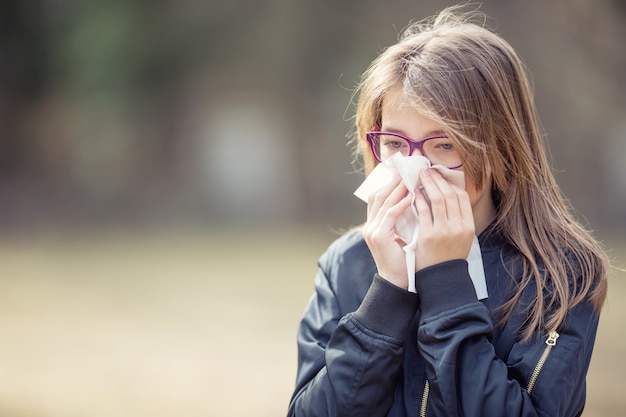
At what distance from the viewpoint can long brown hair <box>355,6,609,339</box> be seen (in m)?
2.37

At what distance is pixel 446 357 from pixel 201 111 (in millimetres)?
15868

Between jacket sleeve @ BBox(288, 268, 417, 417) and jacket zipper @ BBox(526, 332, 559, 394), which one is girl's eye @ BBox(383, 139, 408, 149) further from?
jacket zipper @ BBox(526, 332, 559, 394)

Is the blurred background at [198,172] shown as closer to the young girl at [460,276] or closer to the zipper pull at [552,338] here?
the young girl at [460,276]

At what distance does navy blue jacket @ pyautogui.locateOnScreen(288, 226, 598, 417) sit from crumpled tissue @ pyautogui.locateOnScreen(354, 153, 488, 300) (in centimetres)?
4

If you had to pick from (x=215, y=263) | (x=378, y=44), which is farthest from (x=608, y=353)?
(x=378, y=44)

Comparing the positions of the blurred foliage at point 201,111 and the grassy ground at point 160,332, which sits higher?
the blurred foliage at point 201,111

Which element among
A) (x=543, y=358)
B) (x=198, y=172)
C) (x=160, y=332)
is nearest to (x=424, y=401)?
(x=543, y=358)

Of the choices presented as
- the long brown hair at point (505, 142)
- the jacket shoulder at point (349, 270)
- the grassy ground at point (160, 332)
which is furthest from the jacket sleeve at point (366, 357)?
the grassy ground at point (160, 332)

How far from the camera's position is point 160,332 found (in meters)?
7.14

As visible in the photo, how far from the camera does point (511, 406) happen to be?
215cm

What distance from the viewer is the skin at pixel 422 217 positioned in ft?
7.63

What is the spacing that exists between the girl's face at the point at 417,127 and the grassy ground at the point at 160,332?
2807 mm

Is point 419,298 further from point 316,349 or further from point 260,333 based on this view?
point 260,333

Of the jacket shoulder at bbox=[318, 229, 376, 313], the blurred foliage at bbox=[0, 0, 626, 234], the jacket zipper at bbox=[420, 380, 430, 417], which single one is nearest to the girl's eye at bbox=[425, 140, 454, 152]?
the jacket shoulder at bbox=[318, 229, 376, 313]
